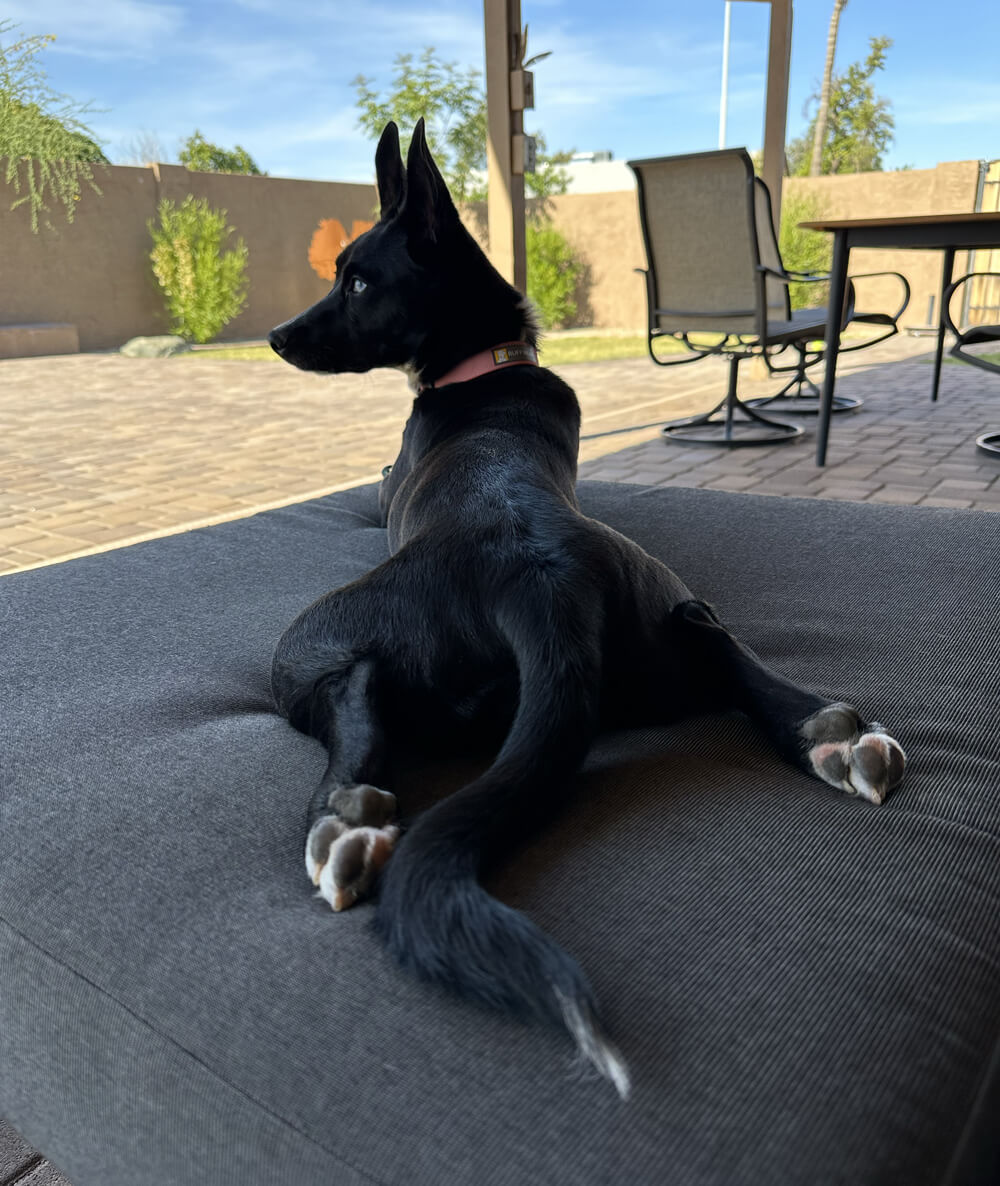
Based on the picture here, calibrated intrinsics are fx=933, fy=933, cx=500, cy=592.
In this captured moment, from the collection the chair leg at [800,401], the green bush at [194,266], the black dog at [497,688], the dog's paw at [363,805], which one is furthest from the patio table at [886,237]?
the green bush at [194,266]

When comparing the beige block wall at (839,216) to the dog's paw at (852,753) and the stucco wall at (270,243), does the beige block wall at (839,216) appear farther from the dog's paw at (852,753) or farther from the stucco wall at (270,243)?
the dog's paw at (852,753)

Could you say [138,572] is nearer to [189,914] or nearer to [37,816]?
[37,816]

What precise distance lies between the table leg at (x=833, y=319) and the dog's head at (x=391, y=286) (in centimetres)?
262

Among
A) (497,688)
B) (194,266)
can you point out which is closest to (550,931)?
(497,688)

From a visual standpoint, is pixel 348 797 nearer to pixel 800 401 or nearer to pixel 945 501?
pixel 945 501

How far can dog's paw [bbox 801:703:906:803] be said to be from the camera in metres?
1.07

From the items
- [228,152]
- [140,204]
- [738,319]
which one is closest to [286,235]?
[140,204]

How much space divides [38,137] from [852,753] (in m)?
10.9

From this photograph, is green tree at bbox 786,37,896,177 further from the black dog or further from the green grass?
the black dog

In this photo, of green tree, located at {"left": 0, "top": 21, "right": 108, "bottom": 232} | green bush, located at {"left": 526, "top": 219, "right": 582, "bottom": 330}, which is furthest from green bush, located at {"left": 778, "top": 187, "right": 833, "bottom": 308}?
green tree, located at {"left": 0, "top": 21, "right": 108, "bottom": 232}

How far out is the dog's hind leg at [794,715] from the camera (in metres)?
1.08

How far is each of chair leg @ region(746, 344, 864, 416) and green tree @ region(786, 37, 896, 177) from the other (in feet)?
56.7

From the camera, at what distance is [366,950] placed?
822 millimetres

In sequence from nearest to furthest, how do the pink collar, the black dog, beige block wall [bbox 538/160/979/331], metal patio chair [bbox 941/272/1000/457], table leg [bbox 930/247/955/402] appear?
1. the black dog
2. the pink collar
3. metal patio chair [bbox 941/272/1000/457]
4. table leg [bbox 930/247/955/402]
5. beige block wall [bbox 538/160/979/331]
